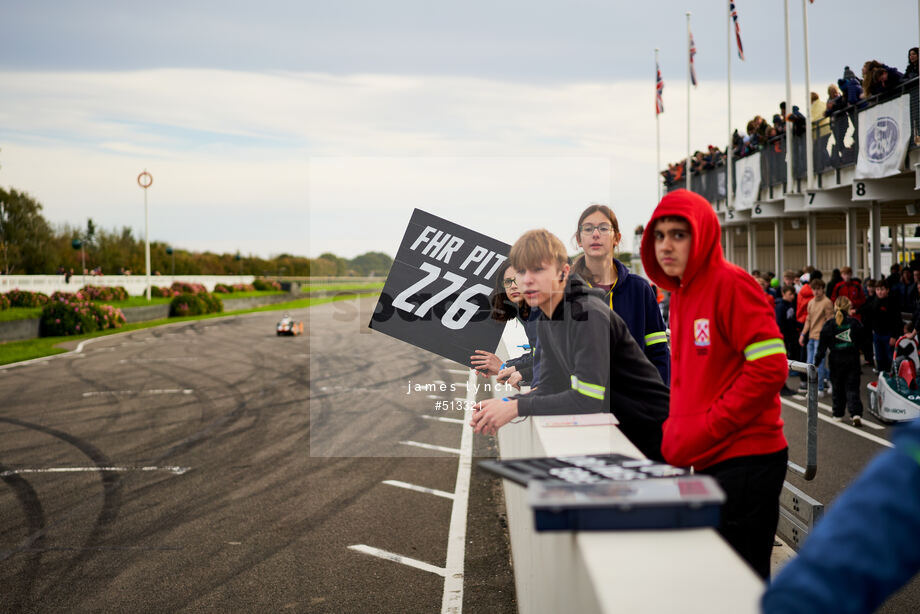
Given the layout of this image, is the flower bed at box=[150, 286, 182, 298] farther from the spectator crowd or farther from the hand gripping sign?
the hand gripping sign

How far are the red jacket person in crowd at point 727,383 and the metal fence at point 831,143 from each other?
1304 cm

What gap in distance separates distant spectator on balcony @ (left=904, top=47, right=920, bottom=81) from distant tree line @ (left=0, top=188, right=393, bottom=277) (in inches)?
1533

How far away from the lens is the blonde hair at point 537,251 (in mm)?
3521

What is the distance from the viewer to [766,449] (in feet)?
9.41

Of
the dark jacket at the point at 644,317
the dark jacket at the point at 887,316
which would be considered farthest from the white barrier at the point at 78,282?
the dark jacket at the point at 644,317

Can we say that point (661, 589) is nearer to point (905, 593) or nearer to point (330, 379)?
point (905, 593)

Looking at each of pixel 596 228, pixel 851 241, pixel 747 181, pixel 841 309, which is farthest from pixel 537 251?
pixel 747 181

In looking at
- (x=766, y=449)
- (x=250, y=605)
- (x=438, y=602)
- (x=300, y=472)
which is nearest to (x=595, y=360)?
(x=766, y=449)

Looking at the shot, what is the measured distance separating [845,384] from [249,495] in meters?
8.28

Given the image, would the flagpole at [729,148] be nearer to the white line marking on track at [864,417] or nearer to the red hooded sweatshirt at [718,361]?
the white line marking on track at [864,417]

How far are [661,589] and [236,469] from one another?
25.4 ft

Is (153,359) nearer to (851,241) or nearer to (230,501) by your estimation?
(230,501)

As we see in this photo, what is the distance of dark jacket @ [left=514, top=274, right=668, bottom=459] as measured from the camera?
127 inches

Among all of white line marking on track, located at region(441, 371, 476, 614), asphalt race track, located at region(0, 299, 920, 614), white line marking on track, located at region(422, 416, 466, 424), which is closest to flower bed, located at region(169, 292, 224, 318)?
asphalt race track, located at region(0, 299, 920, 614)
